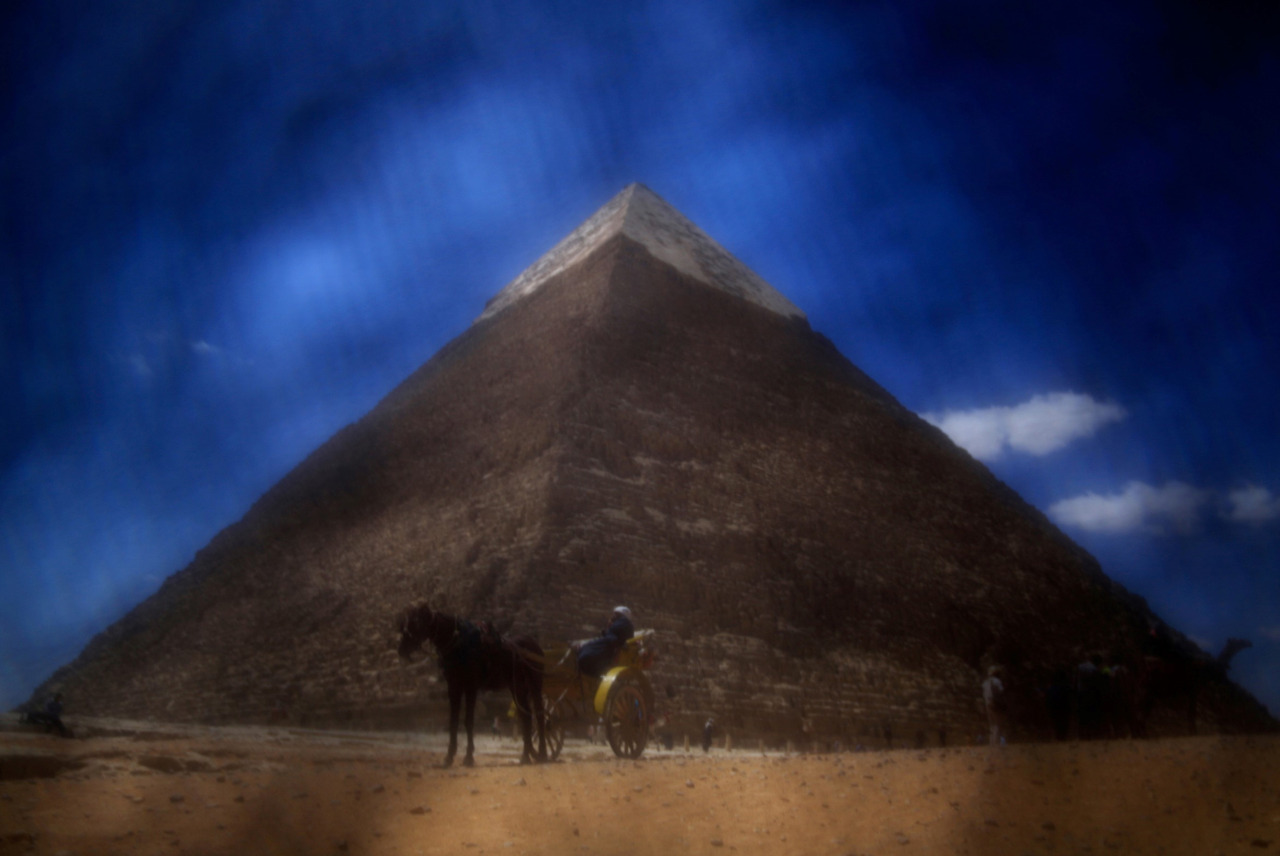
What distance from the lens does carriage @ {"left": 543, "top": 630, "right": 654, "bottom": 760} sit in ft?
19.3

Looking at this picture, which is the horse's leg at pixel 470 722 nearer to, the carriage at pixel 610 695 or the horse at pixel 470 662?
the horse at pixel 470 662

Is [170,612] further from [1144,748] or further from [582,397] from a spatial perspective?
[1144,748]

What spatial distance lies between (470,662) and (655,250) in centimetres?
1772

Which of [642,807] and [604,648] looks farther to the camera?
[604,648]

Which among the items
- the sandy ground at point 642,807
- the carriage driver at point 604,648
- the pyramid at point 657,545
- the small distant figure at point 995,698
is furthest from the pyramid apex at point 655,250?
the sandy ground at point 642,807

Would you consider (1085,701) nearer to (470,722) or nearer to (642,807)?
(470,722)

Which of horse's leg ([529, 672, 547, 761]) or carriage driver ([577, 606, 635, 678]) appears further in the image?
carriage driver ([577, 606, 635, 678])

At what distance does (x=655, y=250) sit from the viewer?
21609mm

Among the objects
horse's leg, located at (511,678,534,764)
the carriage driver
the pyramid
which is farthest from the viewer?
the pyramid

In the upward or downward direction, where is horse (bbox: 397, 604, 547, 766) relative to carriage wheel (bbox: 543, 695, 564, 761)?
upward

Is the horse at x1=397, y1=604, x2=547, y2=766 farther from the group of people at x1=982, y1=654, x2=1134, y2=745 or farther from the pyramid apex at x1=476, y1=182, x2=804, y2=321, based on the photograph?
the pyramid apex at x1=476, y1=182, x2=804, y2=321

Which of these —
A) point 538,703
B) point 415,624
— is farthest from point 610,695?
point 415,624

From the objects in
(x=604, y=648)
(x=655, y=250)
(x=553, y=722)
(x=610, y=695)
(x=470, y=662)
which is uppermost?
(x=655, y=250)

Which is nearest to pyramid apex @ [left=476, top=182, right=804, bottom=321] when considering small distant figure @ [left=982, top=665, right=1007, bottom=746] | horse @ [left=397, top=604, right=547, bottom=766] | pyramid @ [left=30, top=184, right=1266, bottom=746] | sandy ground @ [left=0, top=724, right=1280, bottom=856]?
pyramid @ [left=30, top=184, right=1266, bottom=746]
